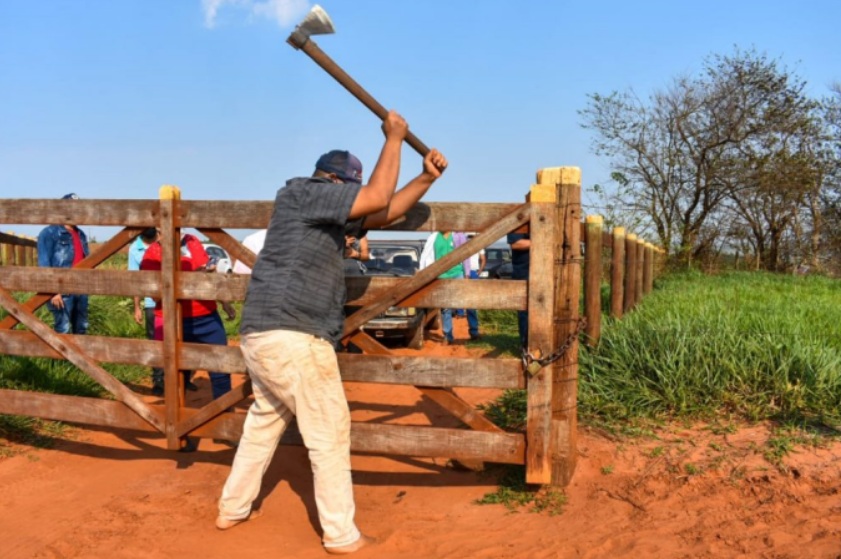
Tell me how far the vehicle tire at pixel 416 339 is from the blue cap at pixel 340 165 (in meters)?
6.61

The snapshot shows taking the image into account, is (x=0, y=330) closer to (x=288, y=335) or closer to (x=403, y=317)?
(x=288, y=335)

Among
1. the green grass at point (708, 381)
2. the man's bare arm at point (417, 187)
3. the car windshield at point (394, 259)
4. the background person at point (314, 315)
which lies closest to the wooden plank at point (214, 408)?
the background person at point (314, 315)

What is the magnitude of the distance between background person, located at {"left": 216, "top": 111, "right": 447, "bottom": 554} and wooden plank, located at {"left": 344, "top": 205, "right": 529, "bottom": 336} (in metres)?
0.32

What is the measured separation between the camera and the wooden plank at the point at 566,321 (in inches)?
165

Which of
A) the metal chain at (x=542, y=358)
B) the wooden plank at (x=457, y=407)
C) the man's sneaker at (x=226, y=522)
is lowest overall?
→ the man's sneaker at (x=226, y=522)

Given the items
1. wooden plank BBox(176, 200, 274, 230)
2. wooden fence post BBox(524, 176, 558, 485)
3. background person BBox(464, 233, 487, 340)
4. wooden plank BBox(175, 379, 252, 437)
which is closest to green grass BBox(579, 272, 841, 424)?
wooden fence post BBox(524, 176, 558, 485)

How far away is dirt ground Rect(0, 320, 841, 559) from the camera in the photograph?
3.70 meters

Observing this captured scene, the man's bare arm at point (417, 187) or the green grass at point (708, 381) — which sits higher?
the man's bare arm at point (417, 187)

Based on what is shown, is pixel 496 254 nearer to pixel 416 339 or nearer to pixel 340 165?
pixel 416 339

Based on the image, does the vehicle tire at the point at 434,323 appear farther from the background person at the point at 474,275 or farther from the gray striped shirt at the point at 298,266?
the gray striped shirt at the point at 298,266

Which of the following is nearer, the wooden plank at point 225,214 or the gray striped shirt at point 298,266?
the gray striped shirt at point 298,266

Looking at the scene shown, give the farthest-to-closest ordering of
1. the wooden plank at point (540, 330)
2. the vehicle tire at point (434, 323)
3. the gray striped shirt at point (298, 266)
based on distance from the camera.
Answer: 1. the vehicle tire at point (434, 323)
2. the wooden plank at point (540, 330)
3. the gray striped shirt at point (298, 266)

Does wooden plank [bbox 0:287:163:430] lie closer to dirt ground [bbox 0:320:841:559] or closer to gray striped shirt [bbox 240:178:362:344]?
dirt ground [bbox 0:320:841:559]

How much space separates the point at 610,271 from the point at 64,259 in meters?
6.37
